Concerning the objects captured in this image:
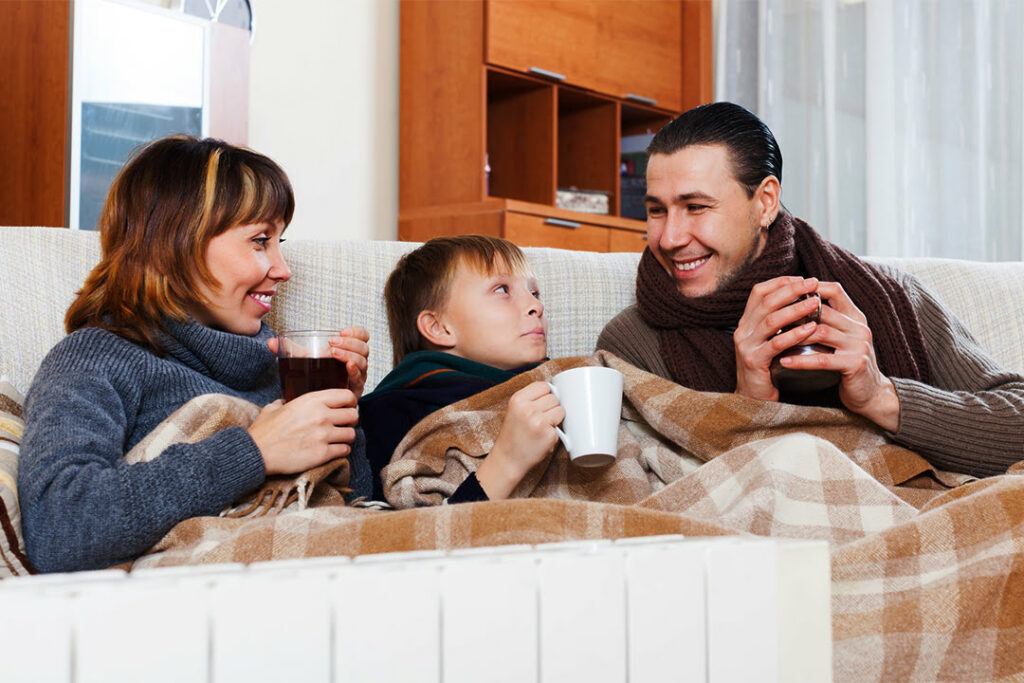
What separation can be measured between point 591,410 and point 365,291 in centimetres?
66

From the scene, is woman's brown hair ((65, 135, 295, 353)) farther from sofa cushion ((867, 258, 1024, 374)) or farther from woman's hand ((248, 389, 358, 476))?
sofa cushion ((867, 258, 1024, 374))

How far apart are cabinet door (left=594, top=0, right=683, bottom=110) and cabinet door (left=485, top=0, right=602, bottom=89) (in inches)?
2.3

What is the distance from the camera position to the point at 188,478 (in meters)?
1.06

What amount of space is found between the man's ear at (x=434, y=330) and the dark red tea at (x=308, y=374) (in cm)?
43

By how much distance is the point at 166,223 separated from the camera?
1.36m

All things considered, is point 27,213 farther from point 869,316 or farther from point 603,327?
point 869,316

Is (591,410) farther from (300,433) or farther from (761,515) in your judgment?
(300,433)

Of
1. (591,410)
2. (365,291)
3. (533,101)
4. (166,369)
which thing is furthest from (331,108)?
(591,410)

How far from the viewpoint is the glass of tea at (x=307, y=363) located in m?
1.17

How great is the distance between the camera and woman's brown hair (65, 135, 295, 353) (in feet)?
4.31

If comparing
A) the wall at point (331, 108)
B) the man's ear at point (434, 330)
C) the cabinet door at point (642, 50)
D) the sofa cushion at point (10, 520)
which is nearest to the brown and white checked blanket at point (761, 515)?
Answer: the sofa cushion at point (10, 520)

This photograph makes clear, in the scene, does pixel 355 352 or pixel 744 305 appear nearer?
pixel 355 352

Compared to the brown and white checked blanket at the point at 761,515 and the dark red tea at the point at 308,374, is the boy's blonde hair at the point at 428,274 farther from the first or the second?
the dark red tea at the point at 308,374

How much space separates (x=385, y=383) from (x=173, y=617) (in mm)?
968
